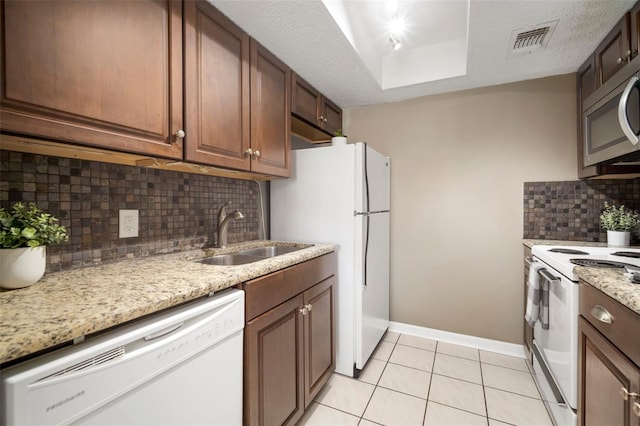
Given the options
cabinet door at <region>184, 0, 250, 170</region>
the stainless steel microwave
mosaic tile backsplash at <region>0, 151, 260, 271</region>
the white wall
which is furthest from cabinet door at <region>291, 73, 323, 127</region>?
the stainless steel microwave

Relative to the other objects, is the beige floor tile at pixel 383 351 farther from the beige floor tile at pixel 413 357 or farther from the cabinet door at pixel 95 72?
the cabinet door at pixel 95 72

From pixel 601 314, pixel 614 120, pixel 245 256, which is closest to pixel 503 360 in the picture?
pixel 601 314

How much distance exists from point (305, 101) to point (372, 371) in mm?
2080

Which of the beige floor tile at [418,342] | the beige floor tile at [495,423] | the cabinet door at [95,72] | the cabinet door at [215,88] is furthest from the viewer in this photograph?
the beige floor tile at [418,342]

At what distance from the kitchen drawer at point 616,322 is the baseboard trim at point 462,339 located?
4.57 ft

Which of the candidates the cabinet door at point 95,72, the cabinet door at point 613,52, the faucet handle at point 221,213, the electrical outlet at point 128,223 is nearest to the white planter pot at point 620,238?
the cabinet door at point 613,52

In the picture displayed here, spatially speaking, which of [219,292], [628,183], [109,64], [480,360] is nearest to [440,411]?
[480,360]

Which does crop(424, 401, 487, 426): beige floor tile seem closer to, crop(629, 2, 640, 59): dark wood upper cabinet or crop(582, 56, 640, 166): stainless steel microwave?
crop(582, 56, 640, 166): stainless steel microwave

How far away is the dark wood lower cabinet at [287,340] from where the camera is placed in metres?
1.18

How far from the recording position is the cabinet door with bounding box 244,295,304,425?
1160 millimetres

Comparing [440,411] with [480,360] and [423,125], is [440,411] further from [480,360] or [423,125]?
[423,125]

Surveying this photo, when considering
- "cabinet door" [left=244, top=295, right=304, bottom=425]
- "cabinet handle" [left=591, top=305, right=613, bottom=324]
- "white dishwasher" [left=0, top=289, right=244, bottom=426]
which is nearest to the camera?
"white dishwasher" [left=0, top=289, right=244, bottom=426]

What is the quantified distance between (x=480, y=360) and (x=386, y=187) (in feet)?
5.11

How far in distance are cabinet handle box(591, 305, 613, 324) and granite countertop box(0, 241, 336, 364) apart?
123 cm
